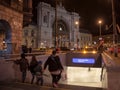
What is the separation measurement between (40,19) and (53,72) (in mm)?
81089

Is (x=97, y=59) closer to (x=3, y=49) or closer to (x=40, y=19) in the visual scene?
(x=3, y=49)

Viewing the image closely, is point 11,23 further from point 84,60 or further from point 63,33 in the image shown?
point 63,33

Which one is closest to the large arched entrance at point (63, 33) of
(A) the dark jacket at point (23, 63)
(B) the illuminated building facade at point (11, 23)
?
(B) the illuminated building facade at point (11, 23)

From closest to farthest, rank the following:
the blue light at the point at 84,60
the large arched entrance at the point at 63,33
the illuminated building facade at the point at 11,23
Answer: the illuminated building facade at the point at 11,23, the blue light at the point at 84,60, the large arched entrance at the point at 63,33

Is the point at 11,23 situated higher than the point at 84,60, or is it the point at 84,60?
the point at 11,23

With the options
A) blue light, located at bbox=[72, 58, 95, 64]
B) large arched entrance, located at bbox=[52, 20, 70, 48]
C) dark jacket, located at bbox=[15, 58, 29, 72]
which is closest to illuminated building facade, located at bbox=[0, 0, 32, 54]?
dark jacket, located at bbox=[15, 58, 29, 72]

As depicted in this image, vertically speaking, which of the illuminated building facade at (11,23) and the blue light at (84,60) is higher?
the illuminated building facade at (11,23)

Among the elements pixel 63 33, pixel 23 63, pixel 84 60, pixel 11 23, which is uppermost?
pixel 63 33

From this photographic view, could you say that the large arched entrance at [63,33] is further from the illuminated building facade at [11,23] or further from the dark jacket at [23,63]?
the dark jacket at [23,63]

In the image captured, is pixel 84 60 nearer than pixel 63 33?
Yes

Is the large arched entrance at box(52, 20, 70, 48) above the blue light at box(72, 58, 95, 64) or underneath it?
above

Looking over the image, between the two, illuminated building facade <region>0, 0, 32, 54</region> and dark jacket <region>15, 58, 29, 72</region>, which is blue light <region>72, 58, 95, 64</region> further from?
dark jacket <region>15, 58, 29, 72</region>

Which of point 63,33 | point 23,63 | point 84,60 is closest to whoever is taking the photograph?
point 23,63

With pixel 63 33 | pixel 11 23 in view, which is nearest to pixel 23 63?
pixel 11 23
